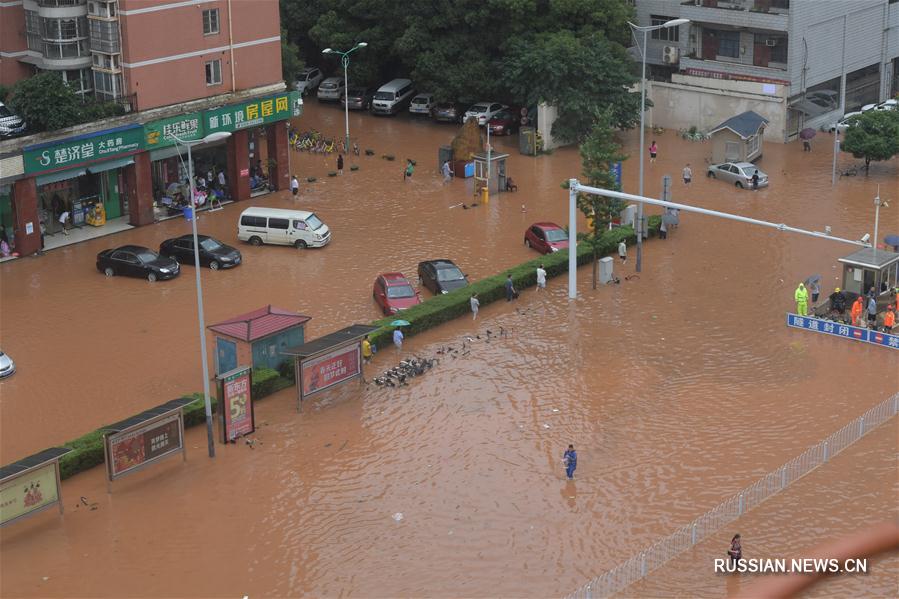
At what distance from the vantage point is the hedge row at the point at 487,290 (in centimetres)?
4494

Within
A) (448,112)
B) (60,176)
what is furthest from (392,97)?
(60,176)

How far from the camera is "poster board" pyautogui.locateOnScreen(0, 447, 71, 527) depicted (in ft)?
106

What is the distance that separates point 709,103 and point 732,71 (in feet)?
7.25

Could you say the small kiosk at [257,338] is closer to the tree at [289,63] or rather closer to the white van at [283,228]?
the white van at [283,228]

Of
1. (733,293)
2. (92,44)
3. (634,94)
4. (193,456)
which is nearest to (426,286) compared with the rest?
(733,293)

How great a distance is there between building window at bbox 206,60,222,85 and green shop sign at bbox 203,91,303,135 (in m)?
1.44

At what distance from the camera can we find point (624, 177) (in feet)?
208

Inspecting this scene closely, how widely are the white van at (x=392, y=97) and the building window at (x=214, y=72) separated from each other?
1831 centimetres

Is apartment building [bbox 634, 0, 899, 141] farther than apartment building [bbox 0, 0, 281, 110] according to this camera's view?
Yes

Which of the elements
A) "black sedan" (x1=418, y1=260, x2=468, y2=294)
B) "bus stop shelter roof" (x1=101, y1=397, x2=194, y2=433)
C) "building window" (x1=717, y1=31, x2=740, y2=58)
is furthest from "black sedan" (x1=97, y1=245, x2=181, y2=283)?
"building window" (x1=717, y1=31, x2=740, y2=58)

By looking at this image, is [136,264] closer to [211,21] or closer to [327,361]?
[211,21]

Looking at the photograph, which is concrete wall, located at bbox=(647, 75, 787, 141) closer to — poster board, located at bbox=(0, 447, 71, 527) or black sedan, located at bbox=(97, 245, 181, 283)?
black sedan, located at bbox=(97, 245, 181, 283)

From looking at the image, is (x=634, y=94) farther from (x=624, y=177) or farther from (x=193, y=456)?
(x=193, y=456)

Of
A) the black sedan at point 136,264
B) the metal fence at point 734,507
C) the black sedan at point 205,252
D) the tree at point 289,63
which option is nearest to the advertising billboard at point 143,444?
the metal fence at point 734,507
